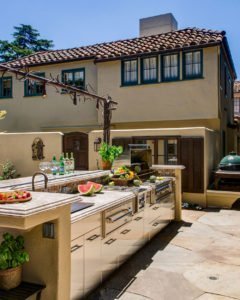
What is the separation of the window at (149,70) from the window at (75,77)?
317 cm

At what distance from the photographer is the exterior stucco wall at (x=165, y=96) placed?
11984 millimetres

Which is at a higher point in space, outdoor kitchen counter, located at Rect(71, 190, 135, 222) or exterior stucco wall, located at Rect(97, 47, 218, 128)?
exterior stucco wall, located at Rect(97, 47, 218, 128)

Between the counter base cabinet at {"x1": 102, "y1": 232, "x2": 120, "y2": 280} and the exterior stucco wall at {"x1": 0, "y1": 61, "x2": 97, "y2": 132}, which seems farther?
the exterior stucco wall at {"x1": 0, "y1": 61, "x2": 97, "y2": 132}

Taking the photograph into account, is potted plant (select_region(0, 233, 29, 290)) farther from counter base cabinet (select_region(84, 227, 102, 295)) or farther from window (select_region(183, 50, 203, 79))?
window (select_region(183, 50, 203, 79))

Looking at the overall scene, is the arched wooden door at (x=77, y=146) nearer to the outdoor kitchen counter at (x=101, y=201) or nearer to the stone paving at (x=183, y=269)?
the stone paving at (x=183, y=269)

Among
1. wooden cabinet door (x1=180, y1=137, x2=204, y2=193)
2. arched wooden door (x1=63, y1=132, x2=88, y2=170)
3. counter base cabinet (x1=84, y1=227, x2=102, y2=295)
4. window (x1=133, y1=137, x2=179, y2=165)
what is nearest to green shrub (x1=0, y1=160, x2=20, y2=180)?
arched wooden door (x1=63, y1=132, x2=88, y2=170)

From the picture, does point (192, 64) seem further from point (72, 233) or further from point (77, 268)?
point (77, 268)

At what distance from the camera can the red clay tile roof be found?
483 inches

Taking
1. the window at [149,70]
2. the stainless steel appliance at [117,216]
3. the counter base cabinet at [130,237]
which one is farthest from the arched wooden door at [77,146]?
the stainless steel appliance at [117,216]

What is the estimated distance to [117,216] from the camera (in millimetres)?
4633

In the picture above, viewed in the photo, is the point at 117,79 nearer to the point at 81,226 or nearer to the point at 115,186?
the point at 115,186

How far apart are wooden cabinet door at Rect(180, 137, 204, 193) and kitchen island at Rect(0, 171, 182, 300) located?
5.23 m

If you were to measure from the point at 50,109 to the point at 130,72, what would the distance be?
4.64m

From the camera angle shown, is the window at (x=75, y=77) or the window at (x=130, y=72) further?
the window at (x=75, y=77)
